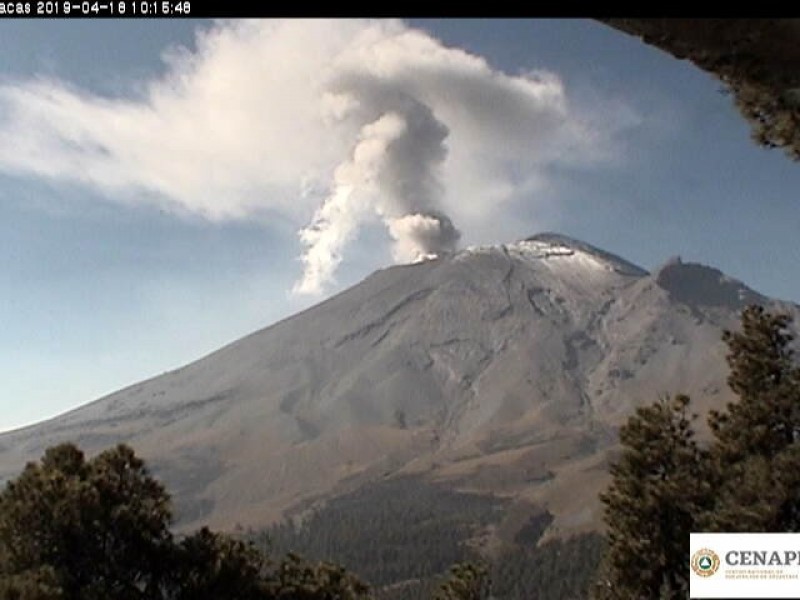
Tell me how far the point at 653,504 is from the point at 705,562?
37.0 feet

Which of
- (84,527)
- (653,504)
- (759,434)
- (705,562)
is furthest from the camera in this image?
(653,504)

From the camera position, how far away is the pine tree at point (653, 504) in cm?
1783

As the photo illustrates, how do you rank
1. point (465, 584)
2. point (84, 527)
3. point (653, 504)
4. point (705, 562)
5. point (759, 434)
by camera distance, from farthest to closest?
point (465, 584) → point (653, 504) → point (759, 434) → point (84, 527) → point (705, 562)

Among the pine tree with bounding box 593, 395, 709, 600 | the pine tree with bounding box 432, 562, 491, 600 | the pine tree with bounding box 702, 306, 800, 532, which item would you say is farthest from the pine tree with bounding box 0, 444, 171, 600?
the pine tree with bounding box 702, 306, 800, 532

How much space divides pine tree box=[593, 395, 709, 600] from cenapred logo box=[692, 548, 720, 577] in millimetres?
10672

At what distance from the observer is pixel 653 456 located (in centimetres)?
1883

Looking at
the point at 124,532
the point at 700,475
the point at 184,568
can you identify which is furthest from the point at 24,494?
the point at 700,475

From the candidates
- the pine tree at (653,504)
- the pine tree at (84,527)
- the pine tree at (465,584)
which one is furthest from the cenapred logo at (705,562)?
the pine tree at (465,584)

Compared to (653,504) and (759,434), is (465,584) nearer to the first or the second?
(653,504)

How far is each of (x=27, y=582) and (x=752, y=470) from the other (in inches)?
567

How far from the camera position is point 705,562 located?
24.3ft

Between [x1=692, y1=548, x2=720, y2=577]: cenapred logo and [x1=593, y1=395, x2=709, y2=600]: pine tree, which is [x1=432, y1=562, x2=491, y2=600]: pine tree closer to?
[x1=593, y1=395, x2=709, y2=600]: pine tree

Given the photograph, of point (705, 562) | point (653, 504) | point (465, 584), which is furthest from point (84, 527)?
point (653, 504)

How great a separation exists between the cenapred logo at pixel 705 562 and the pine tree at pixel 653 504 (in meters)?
10.7
